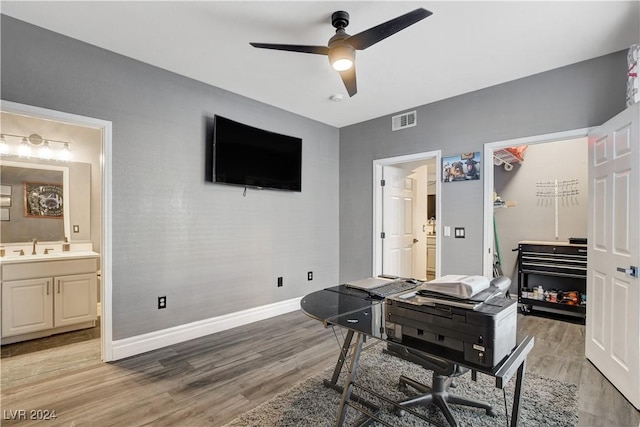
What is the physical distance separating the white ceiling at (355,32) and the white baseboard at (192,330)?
8.44 ft

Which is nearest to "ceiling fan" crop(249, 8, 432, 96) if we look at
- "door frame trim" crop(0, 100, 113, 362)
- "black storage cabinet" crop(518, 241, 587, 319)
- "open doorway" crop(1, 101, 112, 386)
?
"door frame trim" crop(0, 100, 113, 362)

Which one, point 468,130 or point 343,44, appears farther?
point 468,130

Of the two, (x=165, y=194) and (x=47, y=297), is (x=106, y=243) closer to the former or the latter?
(x=165, y=194)

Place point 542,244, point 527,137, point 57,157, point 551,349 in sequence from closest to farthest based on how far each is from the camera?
point 551,349 → point 527,137 → point 57,157 → point 542,244

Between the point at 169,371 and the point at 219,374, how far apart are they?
16.9 inches

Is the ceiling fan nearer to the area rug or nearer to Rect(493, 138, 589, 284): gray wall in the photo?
the area rug

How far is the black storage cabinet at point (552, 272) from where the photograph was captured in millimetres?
3787

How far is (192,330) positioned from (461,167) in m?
3.47

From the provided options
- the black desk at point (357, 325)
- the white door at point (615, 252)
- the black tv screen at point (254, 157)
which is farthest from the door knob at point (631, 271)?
the black tv screen at point (254, 157)

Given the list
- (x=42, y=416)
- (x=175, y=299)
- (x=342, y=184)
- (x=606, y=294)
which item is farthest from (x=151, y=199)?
(x=606, y=294)

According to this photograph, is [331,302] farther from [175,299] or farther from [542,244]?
[542,244]

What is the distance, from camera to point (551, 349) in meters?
2.95

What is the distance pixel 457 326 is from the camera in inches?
49.6

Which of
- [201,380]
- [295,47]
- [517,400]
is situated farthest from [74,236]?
[517,400]
